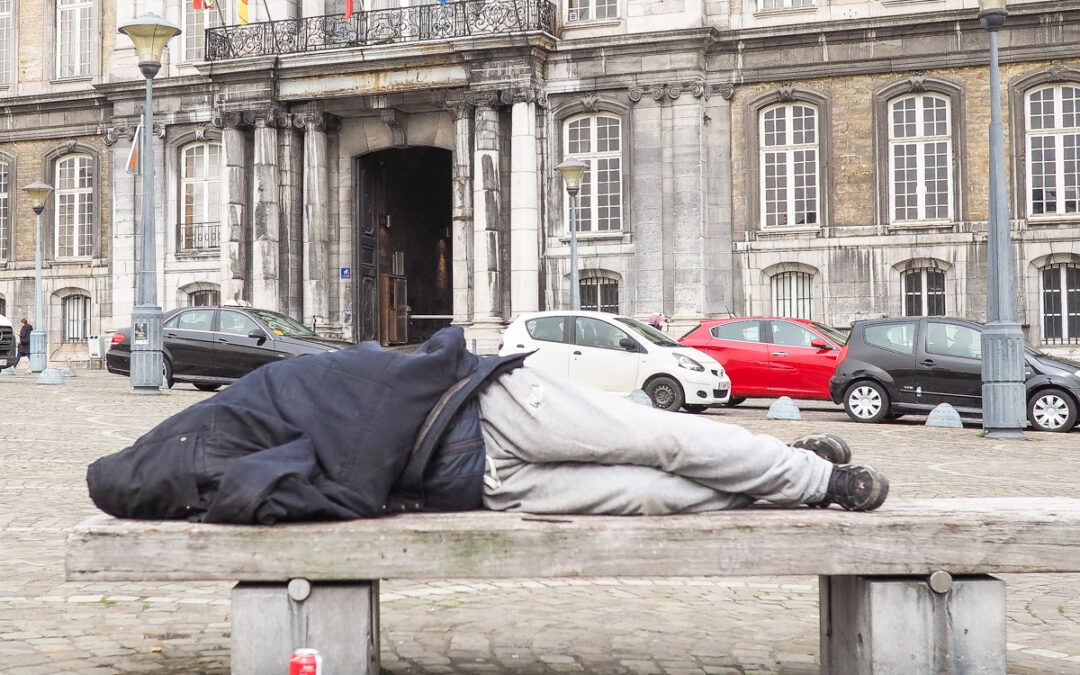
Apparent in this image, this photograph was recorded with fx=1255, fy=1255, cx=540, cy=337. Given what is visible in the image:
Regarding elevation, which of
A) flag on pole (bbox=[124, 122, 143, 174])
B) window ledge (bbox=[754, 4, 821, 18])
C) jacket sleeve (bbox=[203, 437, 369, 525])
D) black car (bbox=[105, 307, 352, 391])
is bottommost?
jacket sleeve (bbox=[203, 437, 369, 525])

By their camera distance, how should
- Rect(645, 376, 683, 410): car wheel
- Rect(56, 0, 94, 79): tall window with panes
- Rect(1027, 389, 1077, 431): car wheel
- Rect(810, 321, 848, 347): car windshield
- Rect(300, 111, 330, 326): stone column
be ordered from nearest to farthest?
1. Rect(1027, 389, 1077, 431): car wheel
2. Rect(645, 376, 683, 410): car wheel
3. Rect(810, 321, 848, 347): car windshield
4. Rect(300, 111, 330, 326): stone column
5. Rect(56, 0, 94, 79): tall window with panes

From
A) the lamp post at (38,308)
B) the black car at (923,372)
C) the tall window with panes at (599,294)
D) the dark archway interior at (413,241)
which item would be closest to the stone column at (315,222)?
the dark archway interior at (413,241)

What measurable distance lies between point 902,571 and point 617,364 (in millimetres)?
15632

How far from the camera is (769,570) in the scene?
12.7 ft

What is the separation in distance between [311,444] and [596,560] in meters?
0.95

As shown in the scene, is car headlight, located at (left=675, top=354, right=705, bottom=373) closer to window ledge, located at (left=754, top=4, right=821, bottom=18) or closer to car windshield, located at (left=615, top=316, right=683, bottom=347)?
car windshield, located at (left=615, top=316, right=683, bottom=347)

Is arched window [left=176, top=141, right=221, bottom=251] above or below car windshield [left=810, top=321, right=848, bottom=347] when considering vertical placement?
above

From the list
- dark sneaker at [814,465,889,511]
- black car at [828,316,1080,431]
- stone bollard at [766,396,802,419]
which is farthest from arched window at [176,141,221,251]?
dark sneaker at [814,465,889,511]

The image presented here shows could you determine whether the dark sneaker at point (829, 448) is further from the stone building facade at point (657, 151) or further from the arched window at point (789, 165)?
the arched window at point (789, 165)

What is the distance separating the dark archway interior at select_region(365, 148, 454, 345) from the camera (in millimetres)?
33625

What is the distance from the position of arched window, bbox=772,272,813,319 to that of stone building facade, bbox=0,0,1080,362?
35mm

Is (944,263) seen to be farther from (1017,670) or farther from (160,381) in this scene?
(1017,670)

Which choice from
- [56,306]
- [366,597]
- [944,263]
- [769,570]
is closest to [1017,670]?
[769,570]

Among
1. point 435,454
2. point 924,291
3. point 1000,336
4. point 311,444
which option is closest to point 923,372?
point 1000,336
